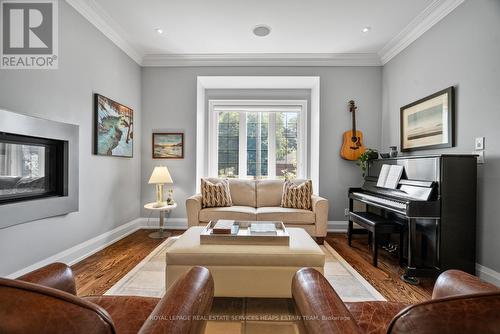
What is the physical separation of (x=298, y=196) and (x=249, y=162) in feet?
4.31

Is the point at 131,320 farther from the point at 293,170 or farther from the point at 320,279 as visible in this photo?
the point at 293,170

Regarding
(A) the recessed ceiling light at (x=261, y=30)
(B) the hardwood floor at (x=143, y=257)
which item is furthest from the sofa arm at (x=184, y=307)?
(A) the recessed ceiling light at (x=261, y=30)

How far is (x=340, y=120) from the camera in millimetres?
3844

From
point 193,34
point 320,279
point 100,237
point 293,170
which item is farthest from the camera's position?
point 293,170

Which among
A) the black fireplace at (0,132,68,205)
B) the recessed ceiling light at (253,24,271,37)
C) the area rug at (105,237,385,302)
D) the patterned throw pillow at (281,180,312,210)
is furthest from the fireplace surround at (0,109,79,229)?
the patterned throw pillow at (281,180,312,210)

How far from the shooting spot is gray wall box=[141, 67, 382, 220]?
3.81m

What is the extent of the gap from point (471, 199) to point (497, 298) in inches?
82.9

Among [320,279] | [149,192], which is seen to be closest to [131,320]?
[320,279]

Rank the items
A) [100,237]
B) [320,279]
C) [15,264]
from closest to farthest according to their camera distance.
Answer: [320,279]
[15,264]
[100,237]

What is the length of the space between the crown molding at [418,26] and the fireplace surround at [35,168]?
405 centimetres

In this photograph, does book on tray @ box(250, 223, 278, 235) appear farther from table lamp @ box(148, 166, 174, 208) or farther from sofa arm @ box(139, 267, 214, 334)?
table lamp @ box(148, 166, 174, 208)

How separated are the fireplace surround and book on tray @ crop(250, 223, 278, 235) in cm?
186

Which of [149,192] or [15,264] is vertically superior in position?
[149,192]

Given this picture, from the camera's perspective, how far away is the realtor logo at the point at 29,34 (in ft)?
6.31
